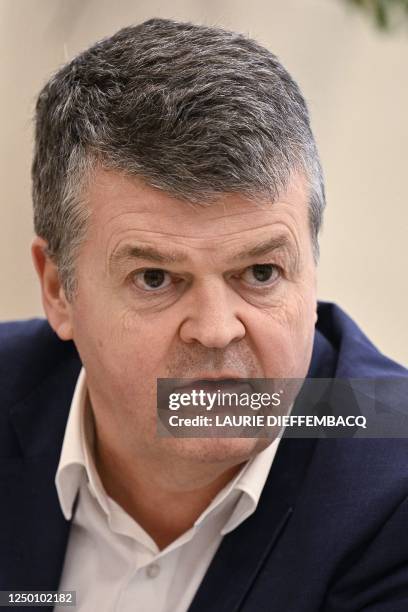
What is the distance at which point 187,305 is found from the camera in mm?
1440

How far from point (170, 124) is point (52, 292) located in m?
0.46

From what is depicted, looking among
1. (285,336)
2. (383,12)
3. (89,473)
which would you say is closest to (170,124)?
(285,336)

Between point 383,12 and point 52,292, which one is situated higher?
point 383,12

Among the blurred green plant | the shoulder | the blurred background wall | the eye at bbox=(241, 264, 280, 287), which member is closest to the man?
the eye at bbox=(241, 264, 280, 287)

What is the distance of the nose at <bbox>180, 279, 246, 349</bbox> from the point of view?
1.39 meters

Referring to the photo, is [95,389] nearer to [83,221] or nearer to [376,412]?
[83,221]

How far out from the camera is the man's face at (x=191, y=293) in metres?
1.41

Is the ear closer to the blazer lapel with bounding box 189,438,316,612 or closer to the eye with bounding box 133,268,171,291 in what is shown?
the eye with bounding box 133,268,171,291

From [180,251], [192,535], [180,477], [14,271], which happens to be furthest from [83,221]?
[14,271]

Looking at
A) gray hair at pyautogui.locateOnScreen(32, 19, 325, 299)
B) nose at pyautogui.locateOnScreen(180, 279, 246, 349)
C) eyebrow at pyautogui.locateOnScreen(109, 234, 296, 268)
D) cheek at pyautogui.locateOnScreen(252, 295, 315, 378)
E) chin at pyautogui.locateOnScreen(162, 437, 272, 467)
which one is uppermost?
gray hair at pyautogui.locateOnScreen(32, 19, 325, 299)

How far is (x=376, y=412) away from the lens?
162 cm

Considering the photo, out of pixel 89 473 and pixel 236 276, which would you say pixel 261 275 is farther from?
pixel 89 473

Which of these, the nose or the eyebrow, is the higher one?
the eyebrow

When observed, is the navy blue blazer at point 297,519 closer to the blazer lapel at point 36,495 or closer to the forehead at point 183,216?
the blazer lapel at point 36,495
